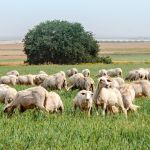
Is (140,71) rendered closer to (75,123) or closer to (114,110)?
(114,110)

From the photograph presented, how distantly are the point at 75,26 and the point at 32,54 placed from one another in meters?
9.64

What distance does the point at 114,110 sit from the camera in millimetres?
16375

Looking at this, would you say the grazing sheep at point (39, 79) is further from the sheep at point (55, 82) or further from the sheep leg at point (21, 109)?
the sheep leg at point (21, 109)

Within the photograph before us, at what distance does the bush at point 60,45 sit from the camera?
256 feet

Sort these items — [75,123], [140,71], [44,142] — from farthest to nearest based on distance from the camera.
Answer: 1. [140,71]
2. [75,123]
3. [44,142]

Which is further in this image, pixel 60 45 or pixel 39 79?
pixel 60 45

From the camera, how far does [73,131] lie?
1234 centimetres

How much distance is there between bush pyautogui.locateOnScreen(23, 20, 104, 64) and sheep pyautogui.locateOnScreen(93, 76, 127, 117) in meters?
61.0

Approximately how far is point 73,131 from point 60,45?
222 feet

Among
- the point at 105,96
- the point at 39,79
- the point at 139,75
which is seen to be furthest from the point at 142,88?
the point at 139,75

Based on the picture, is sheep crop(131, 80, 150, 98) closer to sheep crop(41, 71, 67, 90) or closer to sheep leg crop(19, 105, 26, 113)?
sheep crop(41, 71, 67, 90)

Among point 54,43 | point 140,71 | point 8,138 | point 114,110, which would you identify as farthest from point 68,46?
point 8,138

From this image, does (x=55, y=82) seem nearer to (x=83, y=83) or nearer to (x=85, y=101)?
(x=83, y=83)

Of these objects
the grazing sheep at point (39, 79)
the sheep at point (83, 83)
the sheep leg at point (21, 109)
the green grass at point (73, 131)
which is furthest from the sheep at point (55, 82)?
the sheep leg at point (21, 109)
